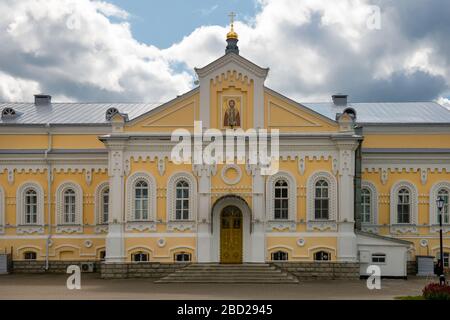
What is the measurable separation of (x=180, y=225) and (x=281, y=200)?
5.32m

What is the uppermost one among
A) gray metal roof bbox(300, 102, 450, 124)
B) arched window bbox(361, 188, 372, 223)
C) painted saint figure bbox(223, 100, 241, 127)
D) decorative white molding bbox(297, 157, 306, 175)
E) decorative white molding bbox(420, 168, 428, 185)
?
gray metal roof bbox(300, 102, 450, 124)

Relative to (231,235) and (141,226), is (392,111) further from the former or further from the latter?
(141,226)

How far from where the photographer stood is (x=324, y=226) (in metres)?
36.1

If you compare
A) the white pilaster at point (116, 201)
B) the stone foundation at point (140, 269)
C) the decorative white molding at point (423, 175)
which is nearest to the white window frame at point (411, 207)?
the decorative white molding at point (423, 175)

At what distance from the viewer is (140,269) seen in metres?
35.9

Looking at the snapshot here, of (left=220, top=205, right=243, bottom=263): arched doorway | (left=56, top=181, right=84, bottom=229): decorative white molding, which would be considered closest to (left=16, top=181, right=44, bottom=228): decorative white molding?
(left=56, top=181, right=84, bottom=229): decorative white molding

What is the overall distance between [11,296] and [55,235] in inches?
512

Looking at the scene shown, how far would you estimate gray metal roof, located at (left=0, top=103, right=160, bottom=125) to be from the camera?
42.4 m

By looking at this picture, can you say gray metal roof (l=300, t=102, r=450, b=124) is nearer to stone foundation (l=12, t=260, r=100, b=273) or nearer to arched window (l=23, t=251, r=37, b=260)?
stone foundation (l=12, t=260, r=100, b=273)

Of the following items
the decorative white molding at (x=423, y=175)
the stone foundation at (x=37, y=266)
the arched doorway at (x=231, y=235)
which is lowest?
the stone foundation at (x=37, y=266)

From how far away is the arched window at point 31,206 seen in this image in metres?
40.3

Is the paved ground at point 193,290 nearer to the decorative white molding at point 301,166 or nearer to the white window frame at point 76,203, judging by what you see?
the white window frame at point 76,203

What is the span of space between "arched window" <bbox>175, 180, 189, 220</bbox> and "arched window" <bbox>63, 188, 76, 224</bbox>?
7139 millimetres

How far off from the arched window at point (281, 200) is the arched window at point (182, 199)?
4.56 metres
